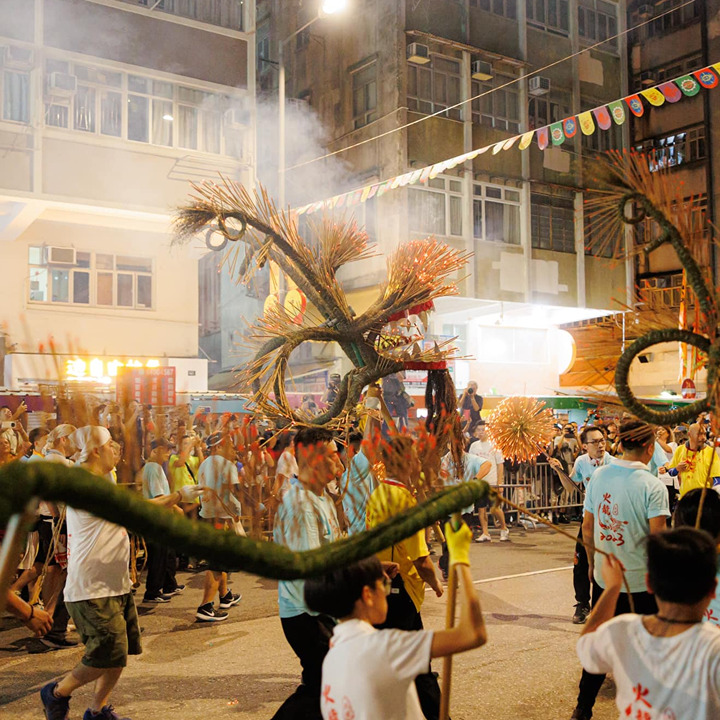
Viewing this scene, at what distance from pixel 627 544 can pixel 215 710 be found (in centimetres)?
260

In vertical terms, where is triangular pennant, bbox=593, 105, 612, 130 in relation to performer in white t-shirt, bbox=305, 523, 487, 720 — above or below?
above

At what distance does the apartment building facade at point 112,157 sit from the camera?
47.1 ft

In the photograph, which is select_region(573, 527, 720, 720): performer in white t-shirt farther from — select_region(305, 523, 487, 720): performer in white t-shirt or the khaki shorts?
the khaki shorts

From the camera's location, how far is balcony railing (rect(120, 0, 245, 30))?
16.3 m

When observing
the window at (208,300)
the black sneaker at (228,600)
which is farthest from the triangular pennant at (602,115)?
the window at (208,300)

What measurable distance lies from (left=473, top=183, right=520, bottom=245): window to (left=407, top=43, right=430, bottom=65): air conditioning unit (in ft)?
10.2

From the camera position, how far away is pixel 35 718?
15.4 ft

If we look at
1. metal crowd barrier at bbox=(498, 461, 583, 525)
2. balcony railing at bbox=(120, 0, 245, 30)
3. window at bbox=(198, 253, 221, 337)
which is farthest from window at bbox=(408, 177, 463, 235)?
window at bbox=(198, 253, 221, 337)

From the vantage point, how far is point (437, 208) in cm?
1847

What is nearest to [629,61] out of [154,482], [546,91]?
[546,91]

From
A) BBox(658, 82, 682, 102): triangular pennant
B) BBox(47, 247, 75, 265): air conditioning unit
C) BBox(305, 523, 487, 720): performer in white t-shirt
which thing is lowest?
BBox(305, 523, 487, 720): performer in white t-shirt

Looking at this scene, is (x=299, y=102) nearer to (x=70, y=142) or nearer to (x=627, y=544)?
(x=70, y=142)

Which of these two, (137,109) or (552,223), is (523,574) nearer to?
(137,109)

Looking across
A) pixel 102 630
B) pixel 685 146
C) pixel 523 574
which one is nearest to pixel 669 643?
pixel 102 630
